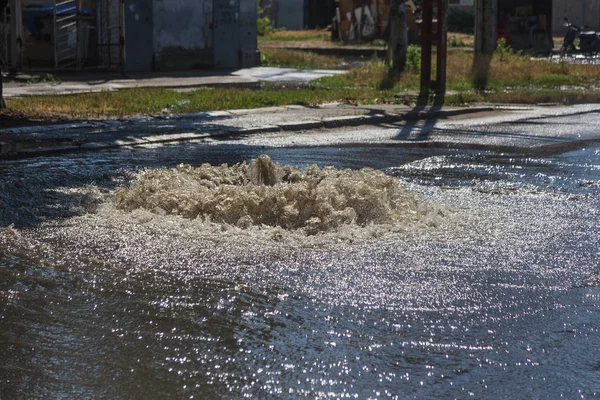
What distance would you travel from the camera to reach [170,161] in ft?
37.6

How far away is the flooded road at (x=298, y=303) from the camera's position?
179 inches

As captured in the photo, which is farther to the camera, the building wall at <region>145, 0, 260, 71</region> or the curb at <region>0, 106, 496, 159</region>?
the building wall at <region>145, 0, 260, 71</region>

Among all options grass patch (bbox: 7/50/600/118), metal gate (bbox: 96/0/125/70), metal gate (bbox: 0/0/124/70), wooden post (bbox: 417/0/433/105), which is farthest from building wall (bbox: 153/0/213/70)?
wooden post (bbox: 417/0/433/105)

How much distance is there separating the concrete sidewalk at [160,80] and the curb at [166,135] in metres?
5.06

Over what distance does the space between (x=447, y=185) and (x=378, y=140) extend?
4.04 m

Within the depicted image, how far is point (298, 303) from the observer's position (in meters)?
5.67

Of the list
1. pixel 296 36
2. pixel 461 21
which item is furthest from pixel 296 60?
pixel 461 21

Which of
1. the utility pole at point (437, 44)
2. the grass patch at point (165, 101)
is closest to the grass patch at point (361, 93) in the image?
the grass patch at point (165, 101)

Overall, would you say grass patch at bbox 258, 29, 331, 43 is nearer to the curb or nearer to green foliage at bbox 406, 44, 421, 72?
green foliage at bbox 406, 44, 421, 72

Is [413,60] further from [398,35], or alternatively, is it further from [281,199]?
[281,199]

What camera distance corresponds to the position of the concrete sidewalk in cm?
2098

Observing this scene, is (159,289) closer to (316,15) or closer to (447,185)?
(447,185)

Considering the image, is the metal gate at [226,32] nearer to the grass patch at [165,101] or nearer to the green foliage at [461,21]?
the grass patch at [165,101]

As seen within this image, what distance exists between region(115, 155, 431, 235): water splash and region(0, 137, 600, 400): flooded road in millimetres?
161
